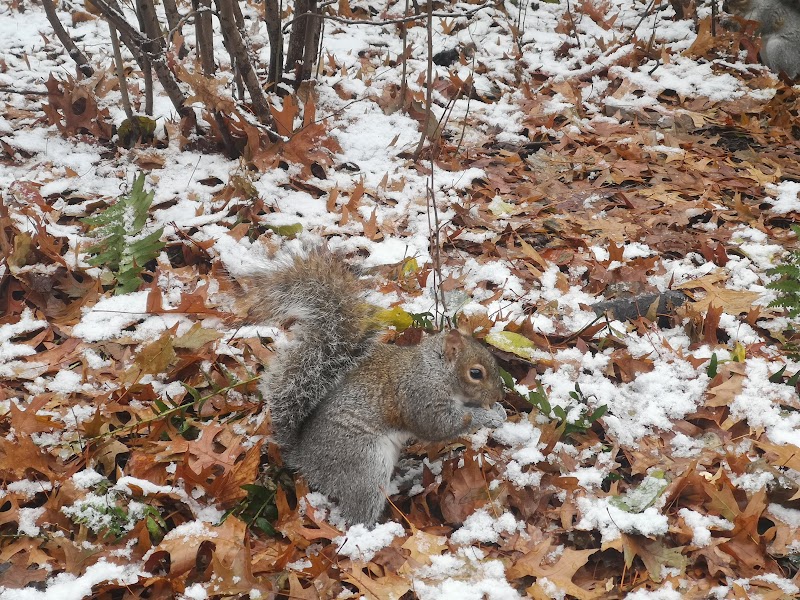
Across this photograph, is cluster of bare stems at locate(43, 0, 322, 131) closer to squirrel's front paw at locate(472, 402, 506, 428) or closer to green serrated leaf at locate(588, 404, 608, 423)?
squirrel's front paw at locate(472, 402, 506, 428)

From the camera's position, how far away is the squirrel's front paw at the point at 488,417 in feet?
8.37

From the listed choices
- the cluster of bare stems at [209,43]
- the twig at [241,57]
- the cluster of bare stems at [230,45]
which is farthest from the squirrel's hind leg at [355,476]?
the twig at [241,57]

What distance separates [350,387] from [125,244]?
157 cm

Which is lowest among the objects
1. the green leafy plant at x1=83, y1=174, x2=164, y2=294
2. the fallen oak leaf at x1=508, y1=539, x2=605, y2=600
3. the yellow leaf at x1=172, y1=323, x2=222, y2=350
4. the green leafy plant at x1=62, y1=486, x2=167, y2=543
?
the fallen oak leaf at x1=508, y1=539, x2=605, y2=600

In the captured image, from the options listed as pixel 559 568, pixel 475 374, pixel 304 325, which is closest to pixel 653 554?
pixel 559 568

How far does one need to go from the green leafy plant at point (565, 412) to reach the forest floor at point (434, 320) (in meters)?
0.01

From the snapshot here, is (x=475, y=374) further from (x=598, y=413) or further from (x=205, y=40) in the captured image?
(x=205, y=40)

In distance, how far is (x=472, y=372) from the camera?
8.32ft

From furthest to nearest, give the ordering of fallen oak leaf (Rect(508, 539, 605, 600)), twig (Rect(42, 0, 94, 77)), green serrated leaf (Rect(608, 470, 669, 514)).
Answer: twig (Rect(42, 0, 94, 77)) → green serrated leaf (Rect(608, 470, 669, 514)) → fallen oak leaf (Rect(508, 539, 605, 600))

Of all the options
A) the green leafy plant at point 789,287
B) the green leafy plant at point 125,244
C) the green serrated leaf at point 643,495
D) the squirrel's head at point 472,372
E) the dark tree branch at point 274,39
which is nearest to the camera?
the green serrated leaf at point 643,495

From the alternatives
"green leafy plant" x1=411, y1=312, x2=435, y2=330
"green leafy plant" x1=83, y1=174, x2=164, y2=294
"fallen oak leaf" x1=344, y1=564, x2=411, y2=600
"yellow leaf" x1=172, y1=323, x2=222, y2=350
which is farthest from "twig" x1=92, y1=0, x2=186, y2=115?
"fallen oak leaf" x1=344, y1=564, x2=411, y2=600

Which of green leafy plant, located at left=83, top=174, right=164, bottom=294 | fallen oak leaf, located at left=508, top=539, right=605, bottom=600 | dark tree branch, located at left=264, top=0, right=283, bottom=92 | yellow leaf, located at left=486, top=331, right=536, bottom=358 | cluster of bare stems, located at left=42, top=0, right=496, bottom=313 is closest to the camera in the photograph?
fallen oak leaf, located at left=508, top=539, right=605, bottom=600

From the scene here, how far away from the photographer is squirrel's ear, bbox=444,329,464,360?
8.13 ft

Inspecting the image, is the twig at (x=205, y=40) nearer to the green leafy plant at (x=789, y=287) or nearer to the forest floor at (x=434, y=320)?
the forest floor at (x=434, y=320)
